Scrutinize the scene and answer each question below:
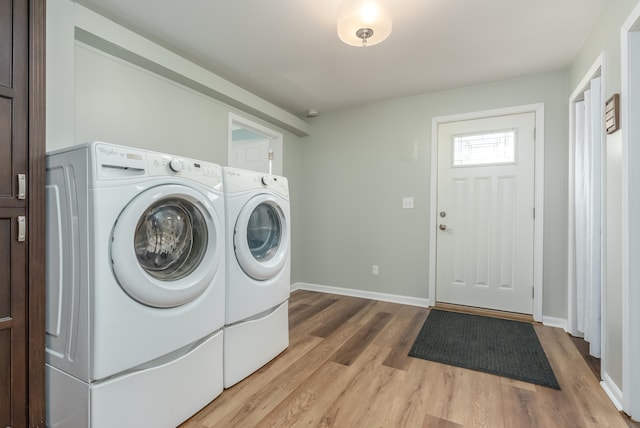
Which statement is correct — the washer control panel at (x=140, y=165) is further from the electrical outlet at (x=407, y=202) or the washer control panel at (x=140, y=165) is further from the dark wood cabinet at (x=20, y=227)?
the electrical outlet at (x=407, y=202)

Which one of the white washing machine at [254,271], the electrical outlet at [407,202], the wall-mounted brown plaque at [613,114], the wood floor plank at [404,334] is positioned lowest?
the wood floor plank at [404,334]

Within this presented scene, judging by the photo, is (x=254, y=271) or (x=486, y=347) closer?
(x=254, y=271)

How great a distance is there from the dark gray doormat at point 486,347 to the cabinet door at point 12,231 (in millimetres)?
2091

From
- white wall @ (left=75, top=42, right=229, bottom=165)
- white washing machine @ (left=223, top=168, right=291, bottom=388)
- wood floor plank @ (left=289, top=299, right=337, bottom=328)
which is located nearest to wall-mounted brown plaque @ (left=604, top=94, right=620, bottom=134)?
white washing machine @ (left=223, top=168, right=291, bottom=388)

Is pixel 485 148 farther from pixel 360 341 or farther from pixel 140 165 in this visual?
pixel 140 165

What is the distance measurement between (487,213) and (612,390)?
65.0 inches

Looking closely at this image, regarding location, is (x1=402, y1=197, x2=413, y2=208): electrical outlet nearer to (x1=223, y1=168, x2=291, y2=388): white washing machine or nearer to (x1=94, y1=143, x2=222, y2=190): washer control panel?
(x1=223, y1=168, x2=291, y2=388): white washing machine

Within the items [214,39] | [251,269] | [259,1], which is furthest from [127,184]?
[214,39]

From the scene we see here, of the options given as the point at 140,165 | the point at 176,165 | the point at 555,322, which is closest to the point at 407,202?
the point at 555,322

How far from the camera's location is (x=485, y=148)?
298 centimetres

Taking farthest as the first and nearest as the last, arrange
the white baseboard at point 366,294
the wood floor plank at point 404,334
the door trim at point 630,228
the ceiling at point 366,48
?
the white baseboard at point 366,294
the wood floor plank at point 404,334
the ceiling at point 366,48
the door trim at point 630,228

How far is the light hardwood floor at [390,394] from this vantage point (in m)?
1.43

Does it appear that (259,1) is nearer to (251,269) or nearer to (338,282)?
(251,269)

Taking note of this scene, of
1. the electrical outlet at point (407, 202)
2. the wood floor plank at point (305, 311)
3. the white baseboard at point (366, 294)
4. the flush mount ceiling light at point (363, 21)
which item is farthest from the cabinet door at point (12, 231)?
the electrical outlet at point (407, 202)
